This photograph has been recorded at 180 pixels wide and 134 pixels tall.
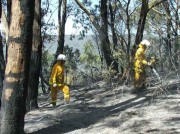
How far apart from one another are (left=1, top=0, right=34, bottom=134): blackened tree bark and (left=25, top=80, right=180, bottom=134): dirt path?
45.6 inches

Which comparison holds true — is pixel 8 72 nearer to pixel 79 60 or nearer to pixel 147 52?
pixel 147 52

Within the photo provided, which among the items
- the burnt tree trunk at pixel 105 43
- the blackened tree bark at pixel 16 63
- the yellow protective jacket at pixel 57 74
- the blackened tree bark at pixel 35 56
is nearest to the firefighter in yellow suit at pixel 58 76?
the yellow protective jacket at pixel 57 74

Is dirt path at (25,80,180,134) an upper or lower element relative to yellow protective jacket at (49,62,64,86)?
lower

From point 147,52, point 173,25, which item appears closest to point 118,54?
point 147,52

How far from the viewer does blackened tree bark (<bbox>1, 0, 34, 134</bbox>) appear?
24.4ft

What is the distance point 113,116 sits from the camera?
9648 millimetres

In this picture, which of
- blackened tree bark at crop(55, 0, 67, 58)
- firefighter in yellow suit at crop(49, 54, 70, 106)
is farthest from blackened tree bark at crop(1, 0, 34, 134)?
blackened tree bark at crop(55, 0, 67, 58)

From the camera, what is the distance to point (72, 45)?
41219 millimetres

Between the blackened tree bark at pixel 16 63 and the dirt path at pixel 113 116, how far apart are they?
3.80 feet

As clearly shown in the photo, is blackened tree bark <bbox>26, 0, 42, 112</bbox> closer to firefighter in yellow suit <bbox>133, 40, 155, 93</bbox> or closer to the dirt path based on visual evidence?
the dirt path

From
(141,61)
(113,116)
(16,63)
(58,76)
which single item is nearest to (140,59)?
(141,61)

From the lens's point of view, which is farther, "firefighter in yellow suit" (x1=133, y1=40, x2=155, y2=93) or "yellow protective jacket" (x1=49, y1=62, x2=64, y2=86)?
"firefighter in yellow suit" (x1=133, y1=40, x2=155, y2=93)

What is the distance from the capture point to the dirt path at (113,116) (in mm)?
8484

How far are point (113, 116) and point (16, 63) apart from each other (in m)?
3.19
